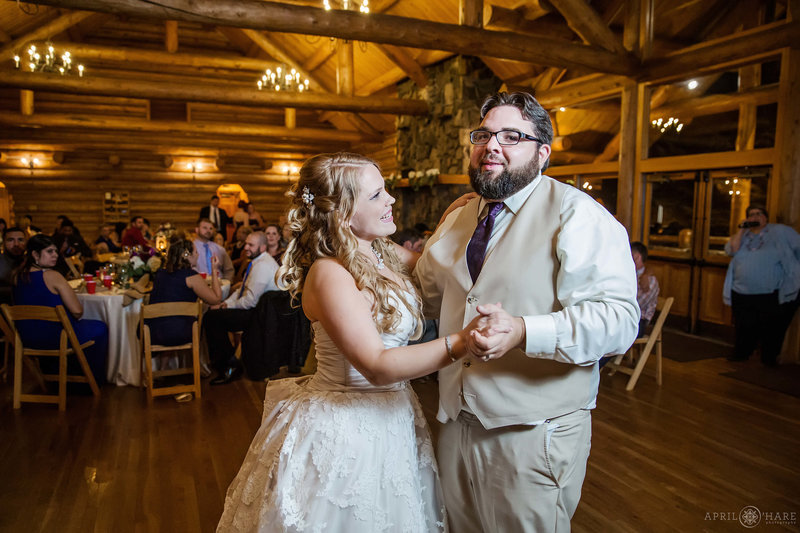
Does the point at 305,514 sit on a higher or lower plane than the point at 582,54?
lower

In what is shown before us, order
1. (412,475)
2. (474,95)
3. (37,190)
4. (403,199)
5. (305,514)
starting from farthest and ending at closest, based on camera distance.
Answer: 1. (37,190)
2. (403,199)
3. (474,95)
4. (412,475)
5. (305,514)

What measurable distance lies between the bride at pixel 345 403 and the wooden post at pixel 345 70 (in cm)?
888

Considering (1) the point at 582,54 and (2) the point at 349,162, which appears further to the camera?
(1) the point at 582,54

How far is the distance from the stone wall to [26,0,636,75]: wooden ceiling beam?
9.41 feet

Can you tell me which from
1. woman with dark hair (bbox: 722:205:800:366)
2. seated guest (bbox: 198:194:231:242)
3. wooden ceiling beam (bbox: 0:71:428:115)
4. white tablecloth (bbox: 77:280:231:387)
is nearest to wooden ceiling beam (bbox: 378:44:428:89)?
wooden ceiling beam (bbox: 0:71:428:115)

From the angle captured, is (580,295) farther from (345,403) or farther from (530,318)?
(345,403)

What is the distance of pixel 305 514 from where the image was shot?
1581mm

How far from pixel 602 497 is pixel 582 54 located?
5.54 m

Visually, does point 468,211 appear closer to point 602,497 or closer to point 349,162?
point 349,162

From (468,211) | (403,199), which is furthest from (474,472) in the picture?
(403,199)

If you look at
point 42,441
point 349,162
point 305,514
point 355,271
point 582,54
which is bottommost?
point 42,441

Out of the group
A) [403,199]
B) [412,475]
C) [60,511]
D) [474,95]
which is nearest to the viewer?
[412,475]

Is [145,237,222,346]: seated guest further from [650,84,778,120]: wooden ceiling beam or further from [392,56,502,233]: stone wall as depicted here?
[650,84,778,120]: wooden ceiling beam

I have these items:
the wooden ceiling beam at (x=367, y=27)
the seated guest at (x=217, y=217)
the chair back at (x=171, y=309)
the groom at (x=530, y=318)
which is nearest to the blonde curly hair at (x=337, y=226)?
the groom at (x=530, y=318)
